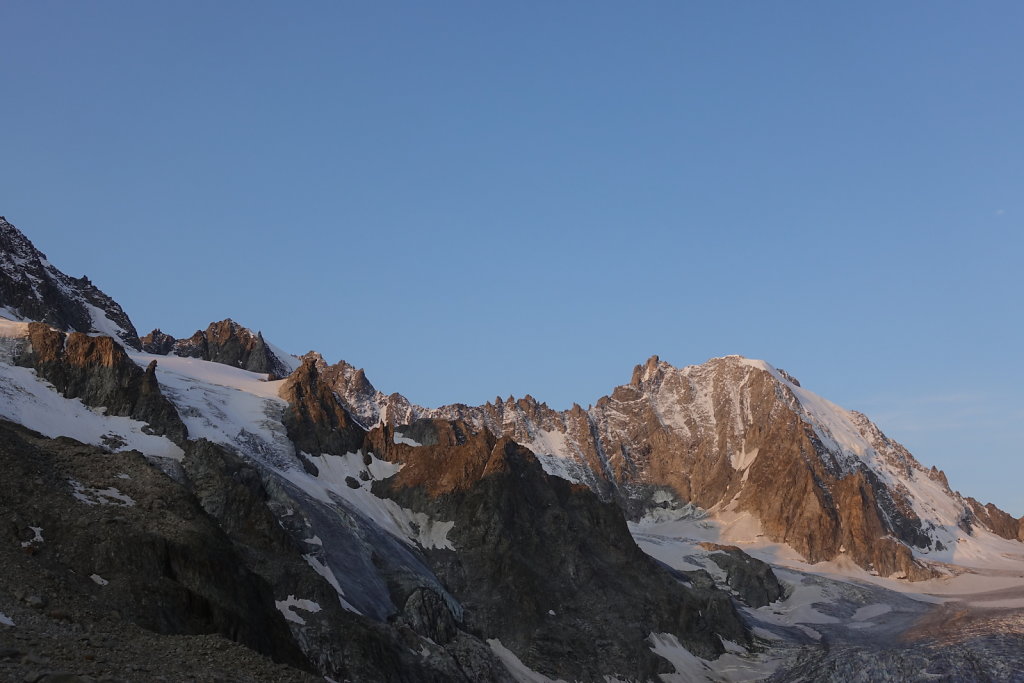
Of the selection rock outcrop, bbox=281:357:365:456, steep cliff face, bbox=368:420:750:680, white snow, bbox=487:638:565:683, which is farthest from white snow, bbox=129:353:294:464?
white snow, bbox=487:638:565:683

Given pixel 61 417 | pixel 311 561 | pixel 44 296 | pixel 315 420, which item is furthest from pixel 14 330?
pixel 44 296

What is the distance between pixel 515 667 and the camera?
95.9 m

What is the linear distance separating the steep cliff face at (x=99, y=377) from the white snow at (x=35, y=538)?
47913 millimetres

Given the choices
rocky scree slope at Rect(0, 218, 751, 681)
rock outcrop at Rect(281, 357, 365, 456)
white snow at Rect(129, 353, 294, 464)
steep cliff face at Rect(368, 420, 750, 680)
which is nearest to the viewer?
rocky scree slope at Rect(0, 218, 751, 681)

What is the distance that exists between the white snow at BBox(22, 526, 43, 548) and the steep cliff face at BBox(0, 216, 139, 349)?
3910 inches

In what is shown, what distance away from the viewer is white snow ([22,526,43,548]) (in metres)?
51.5

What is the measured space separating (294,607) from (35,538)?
24505 millimetres

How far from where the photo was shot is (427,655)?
263ft

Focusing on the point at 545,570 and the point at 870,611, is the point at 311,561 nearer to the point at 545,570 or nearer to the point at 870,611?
the point at 545,570

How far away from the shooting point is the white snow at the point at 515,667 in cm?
9347

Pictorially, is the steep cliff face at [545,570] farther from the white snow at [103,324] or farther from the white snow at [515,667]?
the white snow at [103,324]

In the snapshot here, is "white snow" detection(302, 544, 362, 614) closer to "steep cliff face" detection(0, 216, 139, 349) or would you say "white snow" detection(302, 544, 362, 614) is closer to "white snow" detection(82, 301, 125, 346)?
"steep cliff face" detection(0, 216, 139, 349)

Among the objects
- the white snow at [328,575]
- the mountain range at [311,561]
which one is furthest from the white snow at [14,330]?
the white snow at [328,575]

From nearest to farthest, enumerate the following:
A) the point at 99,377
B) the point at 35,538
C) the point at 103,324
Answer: the point at 35,538 → the point at 99,377 → the point at 103,324
